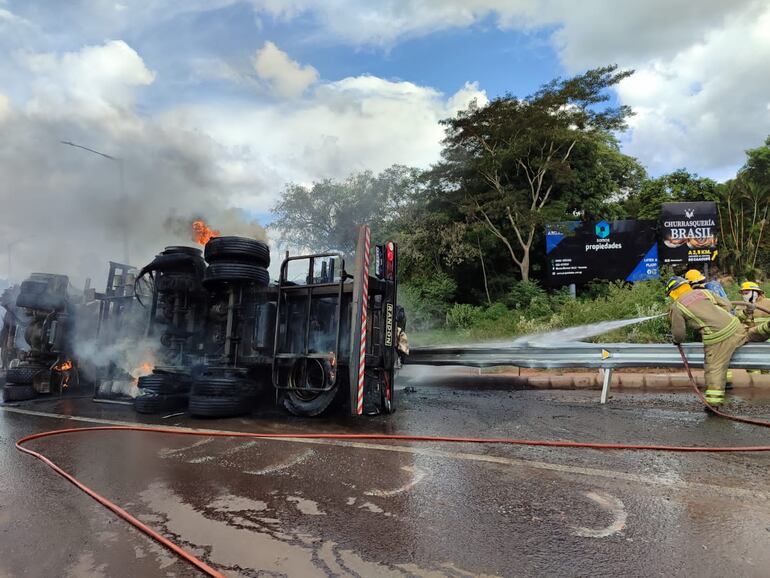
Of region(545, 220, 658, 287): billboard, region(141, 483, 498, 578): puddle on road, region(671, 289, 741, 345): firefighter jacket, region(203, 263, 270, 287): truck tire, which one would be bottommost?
region(141, 483, 498, 578): puddle on road

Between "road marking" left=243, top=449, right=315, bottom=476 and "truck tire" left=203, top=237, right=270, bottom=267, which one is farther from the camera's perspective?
"truck tire" left=203, top=237, right=270, bottom=267

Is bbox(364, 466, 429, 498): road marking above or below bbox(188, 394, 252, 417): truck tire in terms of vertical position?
below

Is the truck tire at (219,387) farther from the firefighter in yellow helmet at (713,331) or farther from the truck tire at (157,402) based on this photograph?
the firefighter in yellow helmet at (713,331)

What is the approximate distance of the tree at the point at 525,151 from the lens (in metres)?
18.3

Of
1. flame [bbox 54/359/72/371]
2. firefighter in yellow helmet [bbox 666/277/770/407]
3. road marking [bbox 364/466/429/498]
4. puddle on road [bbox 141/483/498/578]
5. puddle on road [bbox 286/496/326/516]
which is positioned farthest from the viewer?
flame [bbox 54/359/72/371]

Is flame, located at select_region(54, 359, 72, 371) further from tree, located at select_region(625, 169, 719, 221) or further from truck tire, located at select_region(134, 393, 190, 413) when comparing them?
Answer: tree, located at select_region(625, 169, 719, 221)

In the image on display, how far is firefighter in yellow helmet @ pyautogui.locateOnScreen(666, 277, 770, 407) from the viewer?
595cm

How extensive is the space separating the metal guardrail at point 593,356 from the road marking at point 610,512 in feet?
12.9

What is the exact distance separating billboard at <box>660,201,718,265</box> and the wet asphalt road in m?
13.7

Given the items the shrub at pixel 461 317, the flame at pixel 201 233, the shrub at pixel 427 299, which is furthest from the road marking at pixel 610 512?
the shrub at pixel 427 299

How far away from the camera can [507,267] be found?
2027cm

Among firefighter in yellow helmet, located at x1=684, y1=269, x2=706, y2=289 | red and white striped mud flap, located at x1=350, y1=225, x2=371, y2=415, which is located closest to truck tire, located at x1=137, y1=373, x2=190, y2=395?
red and white striped mud flap, located at x1=350, y1=225, x2=371, y2=415

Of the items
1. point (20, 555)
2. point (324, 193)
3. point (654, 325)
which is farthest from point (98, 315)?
point (324, 193)

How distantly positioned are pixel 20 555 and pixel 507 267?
62.3 feet
